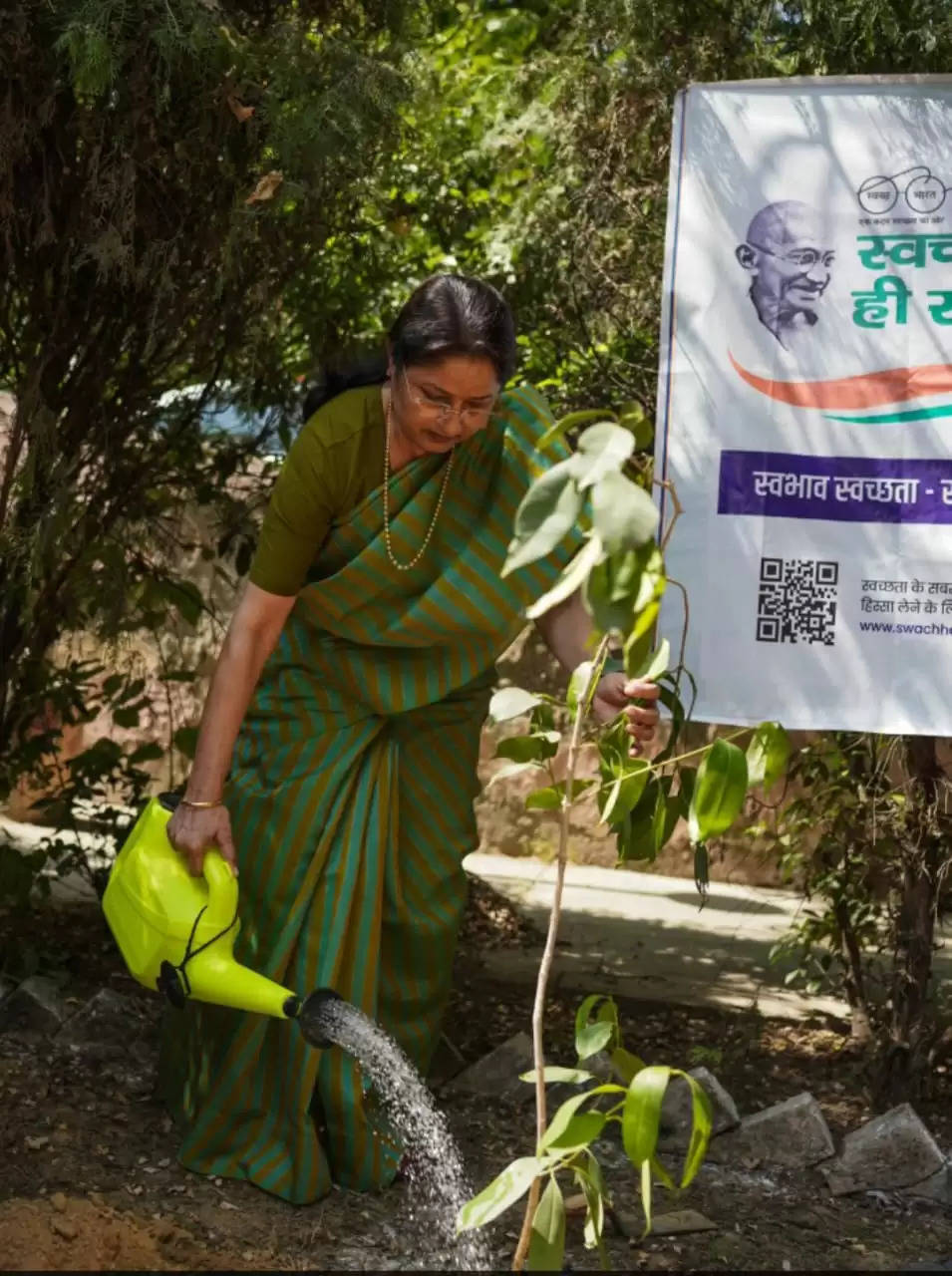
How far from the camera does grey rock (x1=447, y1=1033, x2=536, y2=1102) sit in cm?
368

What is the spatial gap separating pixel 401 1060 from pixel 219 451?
66.3 inches

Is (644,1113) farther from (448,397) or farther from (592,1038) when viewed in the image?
(448,397)

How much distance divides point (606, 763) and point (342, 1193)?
3.73 ft

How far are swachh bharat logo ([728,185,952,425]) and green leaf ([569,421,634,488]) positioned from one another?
1.36 meters

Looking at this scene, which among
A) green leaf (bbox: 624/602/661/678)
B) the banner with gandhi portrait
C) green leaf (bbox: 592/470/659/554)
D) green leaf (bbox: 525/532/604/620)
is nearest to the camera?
green leaf (bbox: 592/470/659/554)

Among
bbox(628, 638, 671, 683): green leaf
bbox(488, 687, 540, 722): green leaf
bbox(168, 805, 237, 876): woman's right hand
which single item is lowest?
bbox(168, 805, 237, 876): woman's right hand

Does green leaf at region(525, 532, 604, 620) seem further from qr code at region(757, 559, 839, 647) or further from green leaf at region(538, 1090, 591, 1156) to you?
qr code at region(757, 559, 839, 647)

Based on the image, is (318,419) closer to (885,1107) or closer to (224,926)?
(224,926)

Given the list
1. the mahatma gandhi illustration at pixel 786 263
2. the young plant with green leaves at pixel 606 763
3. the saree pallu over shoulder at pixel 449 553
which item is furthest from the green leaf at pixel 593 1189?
the mahatma gandhi illustration at pixel 786 263

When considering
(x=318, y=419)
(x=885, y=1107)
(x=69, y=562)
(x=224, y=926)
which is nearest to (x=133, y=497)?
(x=69, y=562)

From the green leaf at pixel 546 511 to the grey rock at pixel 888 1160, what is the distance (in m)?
1.85

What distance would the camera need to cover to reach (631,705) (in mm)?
2717

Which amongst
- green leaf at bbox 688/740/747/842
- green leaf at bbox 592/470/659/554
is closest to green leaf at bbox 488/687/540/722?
green leaf at bbox 688/740/747/842

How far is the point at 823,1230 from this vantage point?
3168 millimetres
